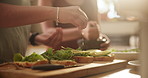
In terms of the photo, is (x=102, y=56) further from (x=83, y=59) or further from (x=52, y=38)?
(x=52, y=38)

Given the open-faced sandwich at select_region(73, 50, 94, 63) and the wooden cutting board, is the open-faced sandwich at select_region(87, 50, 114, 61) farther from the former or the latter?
the wooden cutting board

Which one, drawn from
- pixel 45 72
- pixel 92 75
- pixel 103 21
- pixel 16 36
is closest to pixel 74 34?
pixel 16 36

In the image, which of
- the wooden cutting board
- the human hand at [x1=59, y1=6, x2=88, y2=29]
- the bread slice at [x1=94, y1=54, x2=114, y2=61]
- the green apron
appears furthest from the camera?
the green apron

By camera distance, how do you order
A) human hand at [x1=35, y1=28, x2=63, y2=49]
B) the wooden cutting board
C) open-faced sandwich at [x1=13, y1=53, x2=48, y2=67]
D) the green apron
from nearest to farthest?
1. the wooden cutting board
2. open-faced sandwich at [x1=13, y1=53, x2=48, y2=67]
3. the green apron
4. human hand at [x1=35, y1=28, x2=63, y2=49]

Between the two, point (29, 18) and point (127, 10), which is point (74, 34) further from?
point (127, 10)

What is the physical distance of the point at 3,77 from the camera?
1.29 meters

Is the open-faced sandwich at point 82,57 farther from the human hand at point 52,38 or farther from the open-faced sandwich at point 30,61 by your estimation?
the human hand at point 52,38

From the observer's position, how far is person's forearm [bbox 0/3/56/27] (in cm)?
150

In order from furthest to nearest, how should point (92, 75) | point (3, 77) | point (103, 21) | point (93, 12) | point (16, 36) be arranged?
point (103, 21), point (93, 12), point (16, 36), point (92, 75), point (3, 77)

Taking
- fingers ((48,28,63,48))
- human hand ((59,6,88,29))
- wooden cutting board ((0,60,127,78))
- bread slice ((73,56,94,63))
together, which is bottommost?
wooden cutting board ((0,60,127,78))

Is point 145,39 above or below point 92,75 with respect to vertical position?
above

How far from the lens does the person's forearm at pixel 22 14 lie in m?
1.50

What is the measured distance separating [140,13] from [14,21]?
3.13 feet

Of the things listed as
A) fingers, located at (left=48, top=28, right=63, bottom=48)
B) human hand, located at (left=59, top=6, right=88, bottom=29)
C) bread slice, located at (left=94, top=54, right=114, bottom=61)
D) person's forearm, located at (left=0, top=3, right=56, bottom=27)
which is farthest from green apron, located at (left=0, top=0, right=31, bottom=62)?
bread slice, located at (left=94, top=54, right=114, bottom=61)
